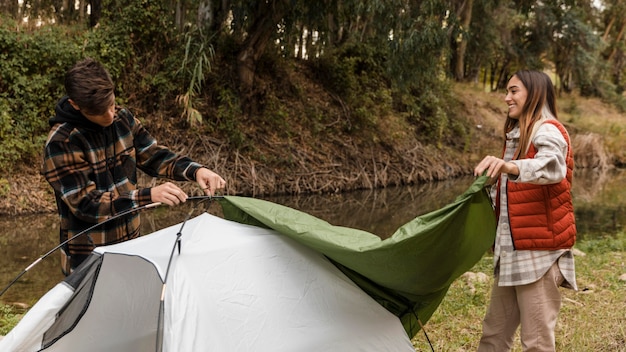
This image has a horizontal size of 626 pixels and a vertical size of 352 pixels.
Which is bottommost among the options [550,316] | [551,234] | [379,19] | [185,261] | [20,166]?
[20,166]

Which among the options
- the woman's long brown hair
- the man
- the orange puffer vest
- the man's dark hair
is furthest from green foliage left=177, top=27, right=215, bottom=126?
the orange puffer vest

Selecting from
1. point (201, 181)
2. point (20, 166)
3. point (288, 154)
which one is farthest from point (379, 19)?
point (201, 181)

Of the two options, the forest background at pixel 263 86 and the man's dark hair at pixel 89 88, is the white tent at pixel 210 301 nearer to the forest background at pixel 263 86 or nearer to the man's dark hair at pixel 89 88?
the man's dark hair at pixel 89 88

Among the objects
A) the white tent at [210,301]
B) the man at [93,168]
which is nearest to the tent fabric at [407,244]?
the white tent at [210,301]

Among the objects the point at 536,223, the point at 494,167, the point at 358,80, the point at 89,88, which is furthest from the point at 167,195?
the point at 358,80

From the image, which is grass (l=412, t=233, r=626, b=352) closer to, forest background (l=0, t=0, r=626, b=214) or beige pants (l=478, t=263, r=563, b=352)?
beige pants (l=478, t=263, r=563, b=352)

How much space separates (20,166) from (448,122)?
431 inches

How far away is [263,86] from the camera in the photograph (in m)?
12.1

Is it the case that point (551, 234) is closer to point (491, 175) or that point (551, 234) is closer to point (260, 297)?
point (491, 175)

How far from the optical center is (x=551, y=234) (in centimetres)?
248

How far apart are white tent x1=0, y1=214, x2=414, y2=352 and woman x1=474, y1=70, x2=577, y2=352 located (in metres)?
0.64

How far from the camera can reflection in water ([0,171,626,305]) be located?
596 centimetres

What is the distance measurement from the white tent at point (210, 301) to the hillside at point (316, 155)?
6646 millimetres

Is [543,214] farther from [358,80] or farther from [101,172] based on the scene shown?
[358,80]
